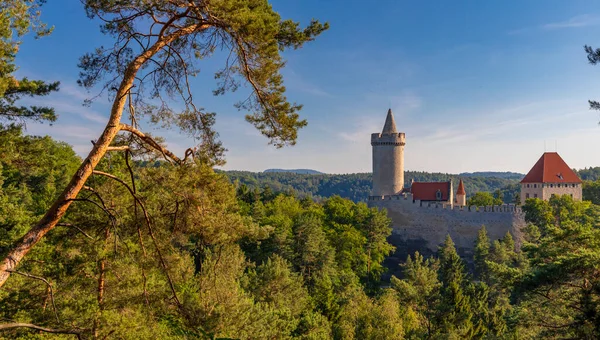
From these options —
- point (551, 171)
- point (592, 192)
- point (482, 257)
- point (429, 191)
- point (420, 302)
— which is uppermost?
point (551, 171)

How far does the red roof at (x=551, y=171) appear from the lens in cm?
3744

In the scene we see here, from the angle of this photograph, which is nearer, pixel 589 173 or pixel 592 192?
pixel 592 192

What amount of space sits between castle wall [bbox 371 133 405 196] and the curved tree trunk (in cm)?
3544

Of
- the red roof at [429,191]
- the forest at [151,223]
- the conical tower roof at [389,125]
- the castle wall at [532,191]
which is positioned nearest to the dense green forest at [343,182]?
the conical tower roof at [389,125]

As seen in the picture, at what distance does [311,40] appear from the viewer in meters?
6.75

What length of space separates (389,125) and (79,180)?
125 feet

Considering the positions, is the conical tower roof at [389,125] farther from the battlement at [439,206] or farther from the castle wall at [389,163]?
the battlement at [439,206]

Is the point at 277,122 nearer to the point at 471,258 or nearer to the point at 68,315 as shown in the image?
the point at 68,315

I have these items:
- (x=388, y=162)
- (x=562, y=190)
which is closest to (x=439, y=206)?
(x=388, y=162)

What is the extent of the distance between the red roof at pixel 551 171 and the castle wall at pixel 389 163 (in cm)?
1162

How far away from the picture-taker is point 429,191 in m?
38.0

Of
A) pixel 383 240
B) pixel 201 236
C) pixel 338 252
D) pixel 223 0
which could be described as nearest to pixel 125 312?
pixel 201 236

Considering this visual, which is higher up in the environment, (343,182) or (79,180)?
(343,182)

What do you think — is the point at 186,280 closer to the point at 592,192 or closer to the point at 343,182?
the point at 592,192
